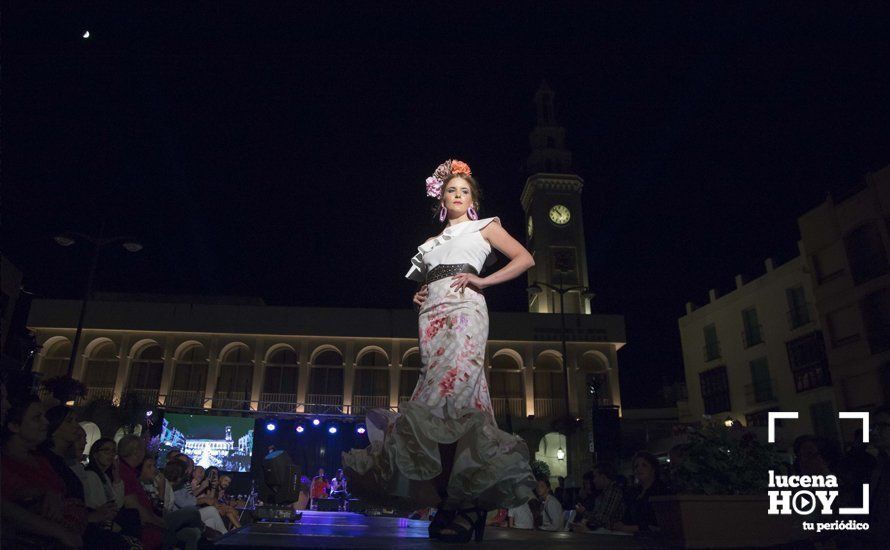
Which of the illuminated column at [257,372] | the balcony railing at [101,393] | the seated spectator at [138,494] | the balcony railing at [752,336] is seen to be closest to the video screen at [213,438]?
the illuminated column at [257,372]

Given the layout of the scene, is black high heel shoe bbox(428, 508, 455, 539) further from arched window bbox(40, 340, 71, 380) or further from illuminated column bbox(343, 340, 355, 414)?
arched window bbox(40, 340, 71, 380)

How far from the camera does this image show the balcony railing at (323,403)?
2711cm

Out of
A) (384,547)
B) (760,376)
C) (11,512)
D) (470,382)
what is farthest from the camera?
(760,376)

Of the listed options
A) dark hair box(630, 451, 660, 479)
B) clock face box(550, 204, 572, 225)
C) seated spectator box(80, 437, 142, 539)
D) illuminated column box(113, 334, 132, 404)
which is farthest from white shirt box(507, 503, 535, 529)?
clock face box(550, 204, 572, 225)

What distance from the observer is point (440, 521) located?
265 cm

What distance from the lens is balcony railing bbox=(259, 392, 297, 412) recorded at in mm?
27172

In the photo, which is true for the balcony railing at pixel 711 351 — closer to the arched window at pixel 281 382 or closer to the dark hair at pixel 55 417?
the arched window at pixel 281 382

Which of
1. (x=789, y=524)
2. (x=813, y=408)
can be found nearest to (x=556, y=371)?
(x=813, y=408)

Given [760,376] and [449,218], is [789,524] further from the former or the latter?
[760,376]

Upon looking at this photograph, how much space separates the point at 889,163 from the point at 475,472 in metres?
20.9

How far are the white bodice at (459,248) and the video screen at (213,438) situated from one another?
77.2 feet

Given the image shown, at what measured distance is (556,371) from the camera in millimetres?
29438

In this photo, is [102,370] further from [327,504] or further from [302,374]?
[327,504]

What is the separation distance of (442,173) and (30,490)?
2888 mm
